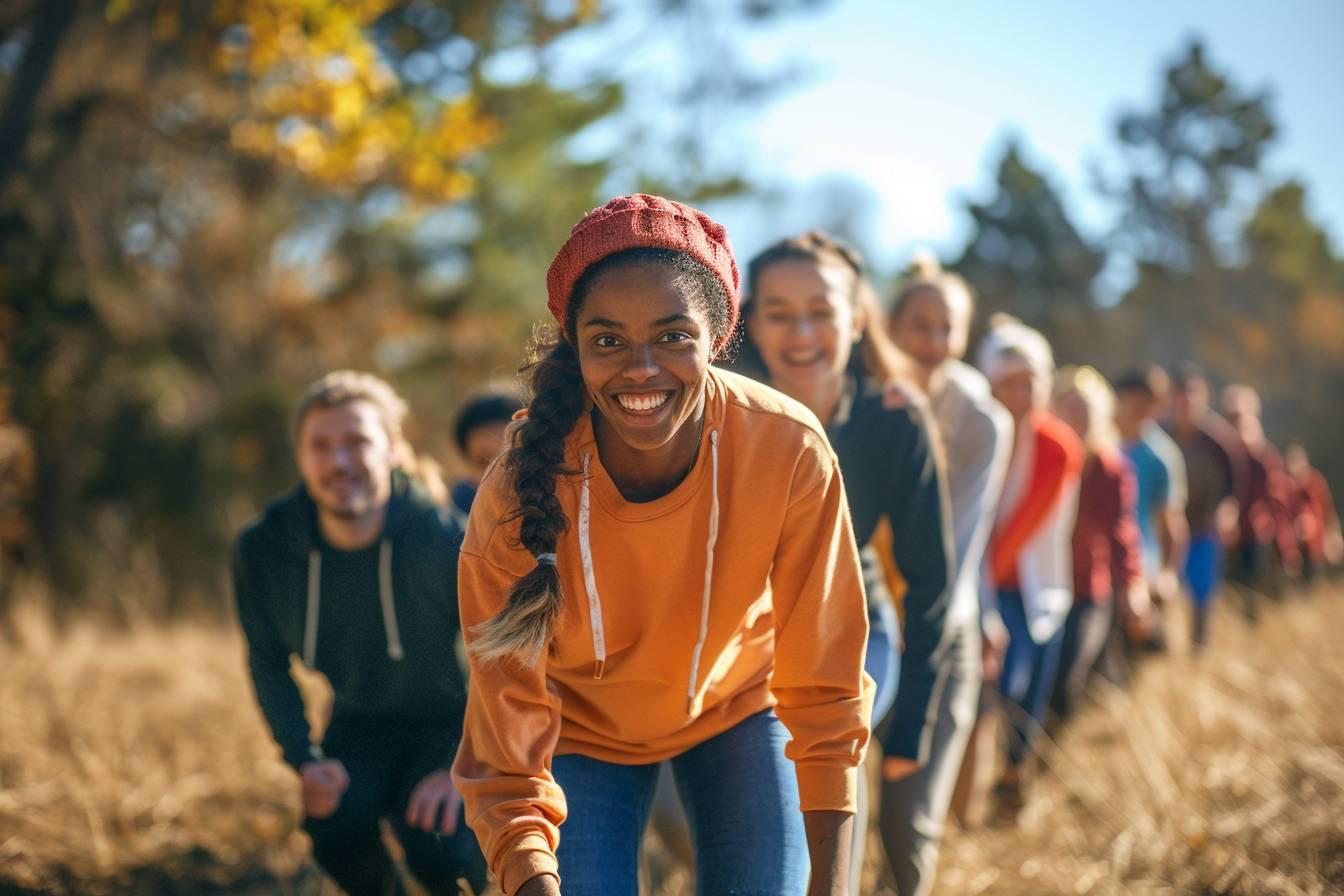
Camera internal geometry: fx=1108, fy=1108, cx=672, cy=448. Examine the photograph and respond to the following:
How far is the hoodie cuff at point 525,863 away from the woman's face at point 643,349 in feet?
2.77

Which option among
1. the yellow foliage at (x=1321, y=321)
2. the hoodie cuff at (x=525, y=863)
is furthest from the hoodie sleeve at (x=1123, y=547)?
the yellow foliage at (x=1321, y=321)

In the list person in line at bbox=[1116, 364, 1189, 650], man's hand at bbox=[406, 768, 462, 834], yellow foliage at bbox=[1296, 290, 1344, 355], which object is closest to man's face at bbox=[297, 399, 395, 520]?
man's hand at bbox=[406, 768, 462, 834]

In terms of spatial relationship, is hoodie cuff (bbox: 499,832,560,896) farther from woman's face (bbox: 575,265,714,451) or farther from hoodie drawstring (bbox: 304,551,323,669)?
hoodie drawstring (bbox: 304,551,323,669)

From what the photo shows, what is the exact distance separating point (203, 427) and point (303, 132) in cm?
561

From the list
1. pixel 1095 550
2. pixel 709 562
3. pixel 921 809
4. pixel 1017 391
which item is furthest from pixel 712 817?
pixel 1095 550

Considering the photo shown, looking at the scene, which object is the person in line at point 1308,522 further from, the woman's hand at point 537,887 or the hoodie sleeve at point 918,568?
the woman's hand at point 537,887

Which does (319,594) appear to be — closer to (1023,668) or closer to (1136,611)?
(1023,668)

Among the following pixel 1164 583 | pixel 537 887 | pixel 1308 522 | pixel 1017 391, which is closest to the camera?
pixel 537 887

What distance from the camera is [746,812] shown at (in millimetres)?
2535

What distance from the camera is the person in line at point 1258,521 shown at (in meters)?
9.30

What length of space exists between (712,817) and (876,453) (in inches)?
47.3

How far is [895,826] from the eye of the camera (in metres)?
3.45

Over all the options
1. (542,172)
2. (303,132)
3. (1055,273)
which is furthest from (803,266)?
(1055,273)

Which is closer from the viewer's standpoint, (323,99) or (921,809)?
(921,809)
